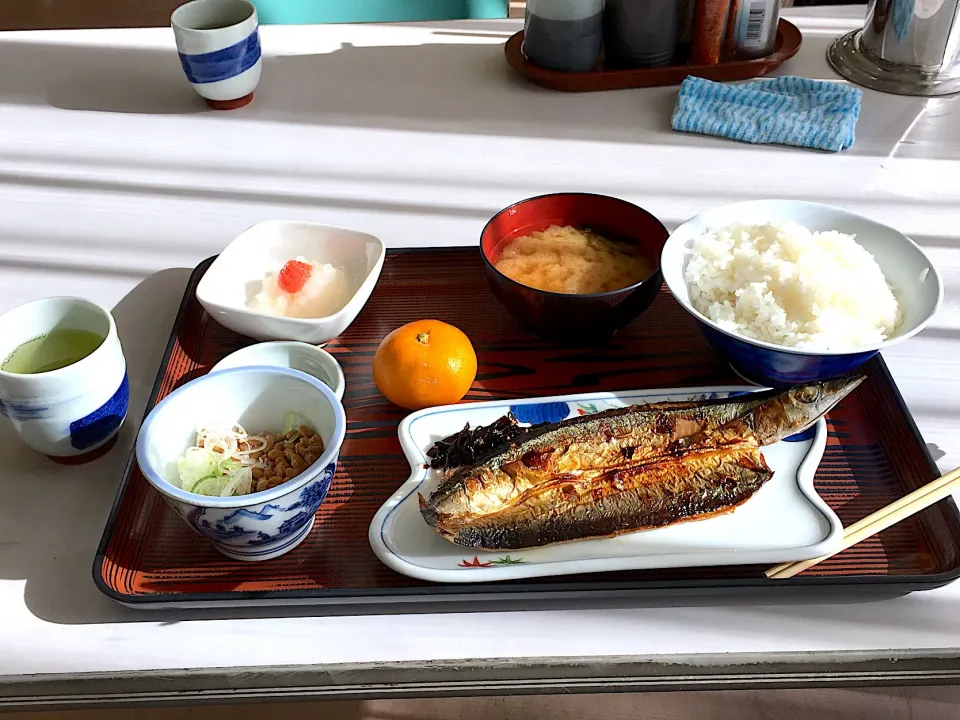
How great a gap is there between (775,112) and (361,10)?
1.01 metres

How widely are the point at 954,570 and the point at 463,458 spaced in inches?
19.2

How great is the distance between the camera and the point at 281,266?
1162 mm

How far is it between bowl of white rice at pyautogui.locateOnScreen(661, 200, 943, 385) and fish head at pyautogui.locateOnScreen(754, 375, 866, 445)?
1.5 inches

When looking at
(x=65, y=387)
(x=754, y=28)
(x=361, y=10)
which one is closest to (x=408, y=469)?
(x=65, y=387)

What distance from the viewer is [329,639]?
779 mm

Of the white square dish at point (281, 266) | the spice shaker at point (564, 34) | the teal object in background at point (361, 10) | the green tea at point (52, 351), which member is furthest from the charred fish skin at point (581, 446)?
the teal object in background at point (361, 10)

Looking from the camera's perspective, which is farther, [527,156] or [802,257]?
[527,156]

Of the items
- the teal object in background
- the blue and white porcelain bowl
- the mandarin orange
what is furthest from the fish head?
the teal object in background

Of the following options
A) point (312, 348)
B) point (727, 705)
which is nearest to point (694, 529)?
point (312, 348)

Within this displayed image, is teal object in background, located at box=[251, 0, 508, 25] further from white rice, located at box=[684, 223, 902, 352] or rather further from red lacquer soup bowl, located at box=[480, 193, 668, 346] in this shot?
white rice, located at box=[684, 223, 902, 352]

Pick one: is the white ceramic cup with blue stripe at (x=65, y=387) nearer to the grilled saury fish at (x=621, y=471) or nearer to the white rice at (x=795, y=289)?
the grilled saury fish at (x=621, y=471)

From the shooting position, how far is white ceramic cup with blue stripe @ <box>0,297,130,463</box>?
0.85 metres

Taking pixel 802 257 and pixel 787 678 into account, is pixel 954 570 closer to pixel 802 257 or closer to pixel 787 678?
A: pixel 787 678

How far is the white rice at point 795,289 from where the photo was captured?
962 mm
